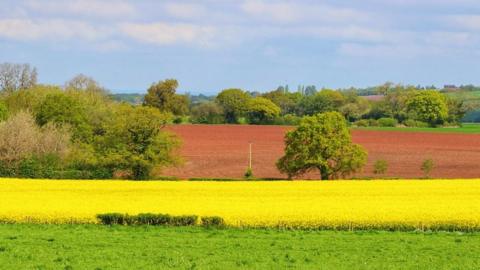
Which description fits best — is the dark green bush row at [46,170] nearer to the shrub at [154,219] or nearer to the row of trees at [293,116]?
the shrub at [154,219]

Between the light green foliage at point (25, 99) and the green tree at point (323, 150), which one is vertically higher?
the light green foliage at point (25, 99)

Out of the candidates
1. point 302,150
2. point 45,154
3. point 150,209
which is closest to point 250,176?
point 302,150

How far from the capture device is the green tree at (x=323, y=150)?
155 ft

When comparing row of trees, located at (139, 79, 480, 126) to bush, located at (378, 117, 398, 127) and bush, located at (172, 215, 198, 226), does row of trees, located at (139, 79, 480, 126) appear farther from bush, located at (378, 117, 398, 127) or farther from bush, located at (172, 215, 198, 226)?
bush, located at (172, 215, 198, 226)

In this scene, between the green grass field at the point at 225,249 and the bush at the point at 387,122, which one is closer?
the green grass field at the point at 225,249

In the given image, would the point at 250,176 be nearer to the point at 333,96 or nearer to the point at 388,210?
the point at 388,210

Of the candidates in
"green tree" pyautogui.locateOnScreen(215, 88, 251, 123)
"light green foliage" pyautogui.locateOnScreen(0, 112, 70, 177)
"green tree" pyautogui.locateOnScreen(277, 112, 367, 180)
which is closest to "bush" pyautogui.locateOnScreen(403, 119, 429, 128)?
"green tree" pyautogui.locateOnScreen(215, 88, 251, 123)

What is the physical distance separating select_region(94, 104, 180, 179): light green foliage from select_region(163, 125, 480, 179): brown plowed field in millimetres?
7598

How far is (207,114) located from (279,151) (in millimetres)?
56455

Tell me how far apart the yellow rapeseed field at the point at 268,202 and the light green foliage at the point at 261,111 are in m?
92.3

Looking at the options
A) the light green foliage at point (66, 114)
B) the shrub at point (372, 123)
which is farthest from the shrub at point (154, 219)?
the shrub at point (372, 123)

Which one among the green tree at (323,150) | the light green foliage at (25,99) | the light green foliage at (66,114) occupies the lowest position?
the green tree at (323,150)

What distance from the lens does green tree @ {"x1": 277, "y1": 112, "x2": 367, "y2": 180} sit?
4709 cm

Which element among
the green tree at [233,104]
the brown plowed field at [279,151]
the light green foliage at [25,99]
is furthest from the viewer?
the green tree at [233,104]
